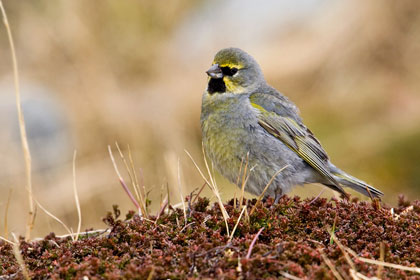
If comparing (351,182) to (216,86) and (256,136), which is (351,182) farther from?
(216,86)

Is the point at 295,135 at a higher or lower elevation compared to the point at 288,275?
higher

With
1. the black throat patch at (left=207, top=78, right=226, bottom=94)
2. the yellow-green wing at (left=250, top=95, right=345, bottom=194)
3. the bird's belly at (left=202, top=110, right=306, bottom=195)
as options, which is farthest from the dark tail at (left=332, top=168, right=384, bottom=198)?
the black throat patch at (left=207, top=78, right=226, bottom=94)

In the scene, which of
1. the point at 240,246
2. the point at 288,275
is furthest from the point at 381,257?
the point at 240,246

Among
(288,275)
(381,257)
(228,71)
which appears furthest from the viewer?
(228,71)

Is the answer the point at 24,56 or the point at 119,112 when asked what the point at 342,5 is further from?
the point at 24,56

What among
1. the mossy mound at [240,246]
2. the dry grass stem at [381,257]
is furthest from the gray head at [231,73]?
the dry grass stem at [381,257]

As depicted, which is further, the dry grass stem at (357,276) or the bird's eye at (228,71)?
the bird's eye at (228,71)

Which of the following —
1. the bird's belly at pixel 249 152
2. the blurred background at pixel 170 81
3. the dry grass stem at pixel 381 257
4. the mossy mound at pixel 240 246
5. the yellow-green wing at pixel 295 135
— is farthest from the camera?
the blurred background at pixel 170 81

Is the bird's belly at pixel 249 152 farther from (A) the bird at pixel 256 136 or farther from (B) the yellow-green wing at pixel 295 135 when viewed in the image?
(B) the yellow-green wing at pixel 295 135

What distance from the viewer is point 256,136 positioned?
4887mm

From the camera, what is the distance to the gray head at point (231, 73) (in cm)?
525

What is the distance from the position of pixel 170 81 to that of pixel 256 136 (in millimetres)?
6845

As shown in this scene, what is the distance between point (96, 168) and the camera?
970cm

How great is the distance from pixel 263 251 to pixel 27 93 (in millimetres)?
8537
